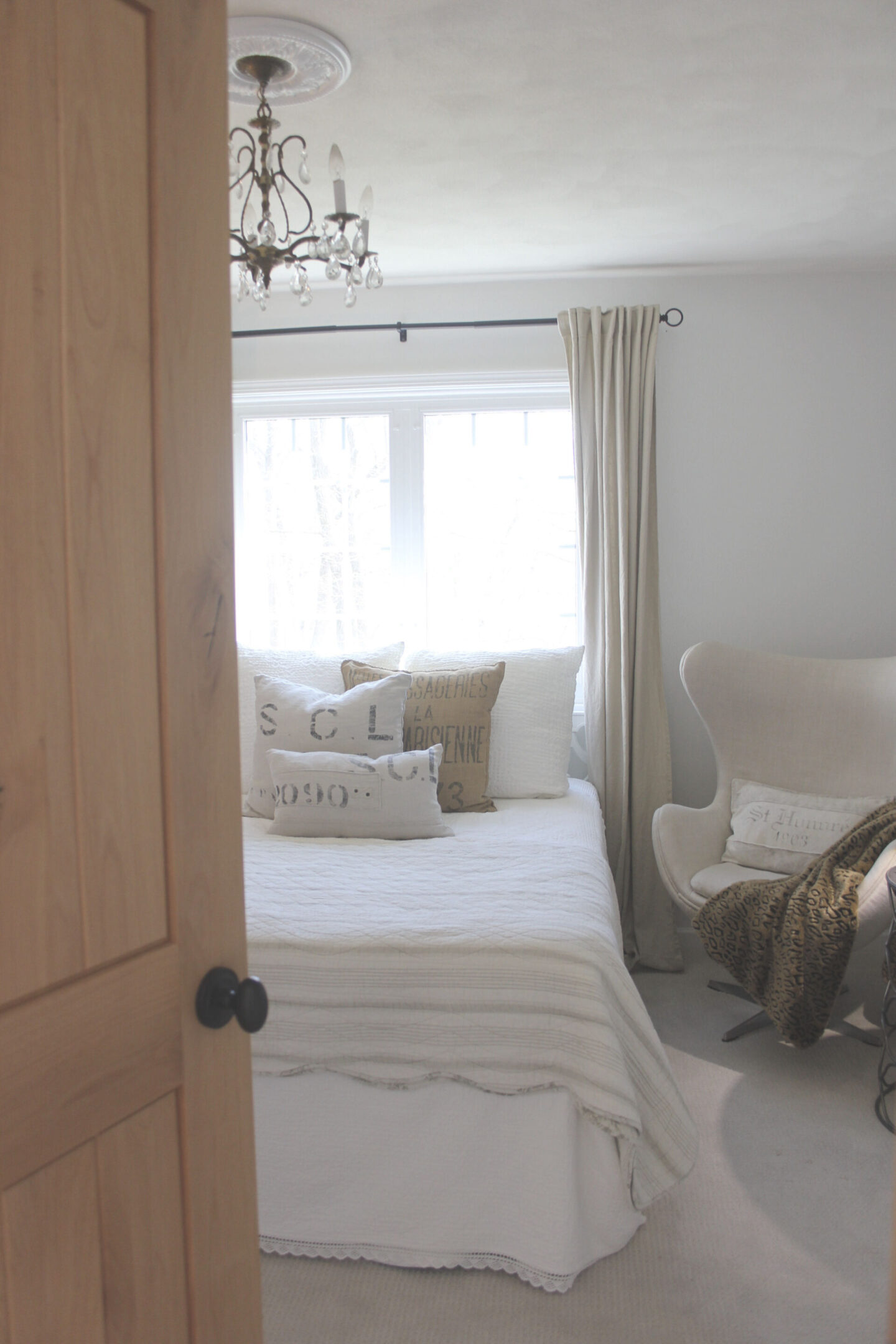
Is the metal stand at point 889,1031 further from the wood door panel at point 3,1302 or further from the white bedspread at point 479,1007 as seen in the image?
the wood door panel at point 3,1302

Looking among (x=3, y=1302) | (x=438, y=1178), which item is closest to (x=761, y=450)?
(x=438, y=1178)

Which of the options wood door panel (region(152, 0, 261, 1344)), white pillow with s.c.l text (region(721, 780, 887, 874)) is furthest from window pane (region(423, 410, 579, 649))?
wood door panel (region(152, 0, 261, 1344))

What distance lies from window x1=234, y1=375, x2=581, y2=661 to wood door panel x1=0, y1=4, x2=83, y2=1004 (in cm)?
317

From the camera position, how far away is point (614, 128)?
2.51 m

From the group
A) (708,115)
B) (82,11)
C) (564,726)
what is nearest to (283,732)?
(564,726)

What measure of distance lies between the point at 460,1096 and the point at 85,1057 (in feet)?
3.98

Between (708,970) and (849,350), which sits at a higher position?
(849,350)

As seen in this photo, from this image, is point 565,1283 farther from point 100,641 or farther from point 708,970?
point 708,970

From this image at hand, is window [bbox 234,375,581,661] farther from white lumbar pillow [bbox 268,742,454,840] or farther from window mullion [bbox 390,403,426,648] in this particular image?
white lumbar pillow [bbox 268,742,454,840]

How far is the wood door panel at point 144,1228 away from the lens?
0.90 meters

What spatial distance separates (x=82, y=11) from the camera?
0.85 meters

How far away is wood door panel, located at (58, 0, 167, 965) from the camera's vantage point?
858mm

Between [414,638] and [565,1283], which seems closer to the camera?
[565,1283]

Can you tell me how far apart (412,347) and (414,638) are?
3.81 ft
